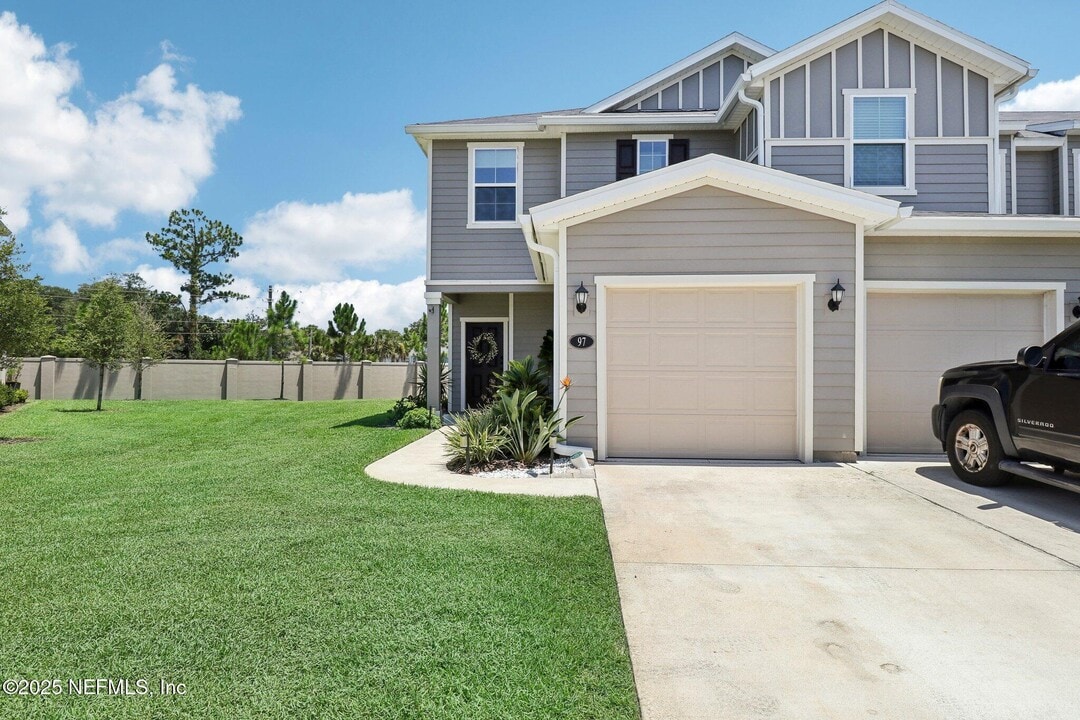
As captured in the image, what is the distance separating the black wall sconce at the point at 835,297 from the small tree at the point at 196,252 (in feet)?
106

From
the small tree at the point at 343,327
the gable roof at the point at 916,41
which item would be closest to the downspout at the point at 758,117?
the gable roof at the point at 916,41

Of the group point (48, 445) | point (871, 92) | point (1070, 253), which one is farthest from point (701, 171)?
point (48, 445)

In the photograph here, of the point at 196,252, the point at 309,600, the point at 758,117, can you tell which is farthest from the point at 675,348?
the point at 196,252

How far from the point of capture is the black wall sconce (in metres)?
7.01

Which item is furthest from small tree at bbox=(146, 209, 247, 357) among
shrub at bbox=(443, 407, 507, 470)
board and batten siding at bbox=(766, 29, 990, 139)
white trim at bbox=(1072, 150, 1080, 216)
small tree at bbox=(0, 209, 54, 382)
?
white trim at bbox=(1072, 150, 1080, 216)

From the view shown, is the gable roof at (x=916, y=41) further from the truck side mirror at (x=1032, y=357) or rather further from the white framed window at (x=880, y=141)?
the truck side mirror at (x=1032, y=357)

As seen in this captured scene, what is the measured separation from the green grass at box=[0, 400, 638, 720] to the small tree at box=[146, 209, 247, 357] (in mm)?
29885

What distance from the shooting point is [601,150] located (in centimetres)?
1120

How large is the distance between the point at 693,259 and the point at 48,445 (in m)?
10.3

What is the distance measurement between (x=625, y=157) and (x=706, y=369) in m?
5.72

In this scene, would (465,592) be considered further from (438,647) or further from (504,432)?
(504,432)

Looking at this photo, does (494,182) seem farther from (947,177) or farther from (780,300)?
(947,177)

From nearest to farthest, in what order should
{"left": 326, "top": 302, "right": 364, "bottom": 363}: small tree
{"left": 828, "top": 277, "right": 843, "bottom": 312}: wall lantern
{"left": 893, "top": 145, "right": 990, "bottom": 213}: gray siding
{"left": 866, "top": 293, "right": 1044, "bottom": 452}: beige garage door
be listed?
{"left": 828, "top": 277, "right": 843, "bottom": 312}: wall lantern
{"left": 866, "top": 293, "right": 1044, "bottom": 452}: beige garage door
{"left": 893, "top": 145, "right": 990, "bottom": 213}: gray siding
{"left": 326, "top": 302, "right": 364, "bottom": 363}: small tree

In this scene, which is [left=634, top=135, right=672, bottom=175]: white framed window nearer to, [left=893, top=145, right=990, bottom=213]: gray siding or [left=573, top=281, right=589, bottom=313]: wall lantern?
[left=893, top=145, right=990, bottom=213]: gray siding
